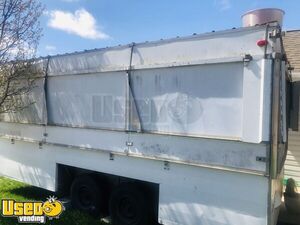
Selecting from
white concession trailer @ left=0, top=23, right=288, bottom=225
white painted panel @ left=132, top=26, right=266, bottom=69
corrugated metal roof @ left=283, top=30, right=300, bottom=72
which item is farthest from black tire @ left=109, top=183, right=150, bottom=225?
corrugated metal roof @ left=283, top=30, right=300, bottom=72

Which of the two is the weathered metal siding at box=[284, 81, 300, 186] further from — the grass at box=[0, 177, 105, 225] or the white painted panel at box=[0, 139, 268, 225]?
the grass at box=[0, 177, 105, 225]

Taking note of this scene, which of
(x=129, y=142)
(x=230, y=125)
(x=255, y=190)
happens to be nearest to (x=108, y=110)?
(x=129, y=142)

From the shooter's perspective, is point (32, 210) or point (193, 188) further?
point (32, 210)

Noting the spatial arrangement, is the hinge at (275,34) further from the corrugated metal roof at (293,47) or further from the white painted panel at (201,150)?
the corrugated metal roof at (293,47)

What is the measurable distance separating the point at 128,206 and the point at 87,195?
3.28 feet

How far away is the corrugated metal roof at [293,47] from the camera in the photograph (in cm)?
886

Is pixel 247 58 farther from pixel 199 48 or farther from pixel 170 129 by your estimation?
pixel 170 129

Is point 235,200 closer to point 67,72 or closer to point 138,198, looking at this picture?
point 138,198

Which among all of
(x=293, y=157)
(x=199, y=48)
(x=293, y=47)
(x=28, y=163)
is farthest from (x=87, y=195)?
(x=293, y=47)

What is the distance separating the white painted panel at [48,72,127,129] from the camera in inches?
211

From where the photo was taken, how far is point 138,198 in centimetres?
525

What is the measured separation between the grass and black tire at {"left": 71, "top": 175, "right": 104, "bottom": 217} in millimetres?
139

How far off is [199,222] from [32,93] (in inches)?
163

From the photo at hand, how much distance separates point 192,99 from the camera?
456cm
